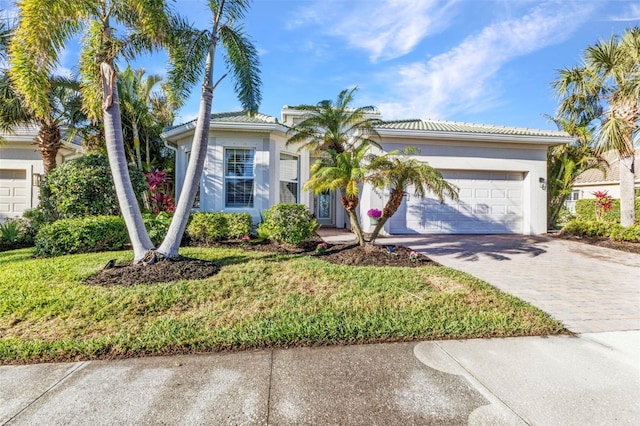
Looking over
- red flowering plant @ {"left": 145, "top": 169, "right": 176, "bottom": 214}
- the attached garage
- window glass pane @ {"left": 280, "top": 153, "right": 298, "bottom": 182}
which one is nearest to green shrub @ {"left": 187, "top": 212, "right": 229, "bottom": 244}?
red flowering plant @ {"left": 145, "top": 169, "right": 176, "bottom": 214}

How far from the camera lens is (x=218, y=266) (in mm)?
6086

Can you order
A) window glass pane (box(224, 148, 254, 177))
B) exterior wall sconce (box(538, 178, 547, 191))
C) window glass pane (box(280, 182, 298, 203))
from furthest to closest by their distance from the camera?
exterior wall sconce (box(538, 178, 547, 191)) → window glass pane (box(280, 182, 298, 203)) → window glass pane (box(224, 148, 254, 177))

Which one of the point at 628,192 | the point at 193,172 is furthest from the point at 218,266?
the point at 628,192

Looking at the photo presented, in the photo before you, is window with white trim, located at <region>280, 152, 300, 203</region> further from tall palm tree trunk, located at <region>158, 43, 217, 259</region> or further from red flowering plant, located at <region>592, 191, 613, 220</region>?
red flowering plant, located at <region>592, 191, 613, 220</region>

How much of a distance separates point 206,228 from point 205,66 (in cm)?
425

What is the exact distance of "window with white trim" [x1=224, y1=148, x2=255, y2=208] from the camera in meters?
10.8

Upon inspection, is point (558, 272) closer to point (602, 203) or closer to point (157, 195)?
point (602, 203)

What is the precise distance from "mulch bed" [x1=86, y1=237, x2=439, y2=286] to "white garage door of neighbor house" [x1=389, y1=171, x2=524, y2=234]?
15.1 ft

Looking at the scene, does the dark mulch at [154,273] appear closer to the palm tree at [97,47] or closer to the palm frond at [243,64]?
the palm tree at [97,47]

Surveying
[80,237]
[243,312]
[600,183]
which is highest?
[600,183]

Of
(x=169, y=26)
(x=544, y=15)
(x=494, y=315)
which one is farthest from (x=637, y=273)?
(x=169, y=26)

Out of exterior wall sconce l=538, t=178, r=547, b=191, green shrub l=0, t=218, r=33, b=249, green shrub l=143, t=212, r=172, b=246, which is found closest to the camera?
green shrub l=143, t=212, r=172, b=246

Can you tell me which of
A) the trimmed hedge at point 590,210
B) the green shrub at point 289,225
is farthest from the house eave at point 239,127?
the trimmed hedge at point 590,210

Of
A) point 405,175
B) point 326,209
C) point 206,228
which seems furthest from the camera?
point 326,209
